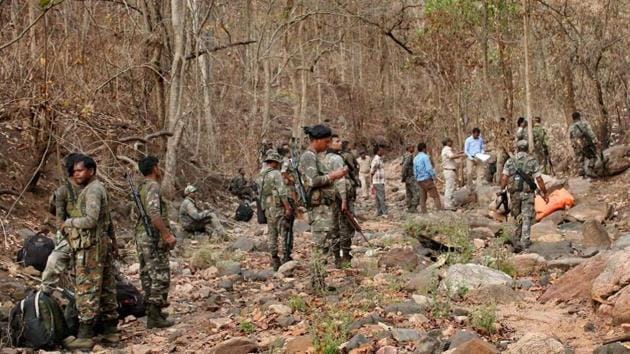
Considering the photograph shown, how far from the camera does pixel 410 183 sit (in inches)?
603

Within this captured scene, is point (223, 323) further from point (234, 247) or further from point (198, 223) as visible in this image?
point (198, 223)

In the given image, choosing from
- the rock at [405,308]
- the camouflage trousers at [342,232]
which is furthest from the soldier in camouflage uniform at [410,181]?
the rock at [405,308]

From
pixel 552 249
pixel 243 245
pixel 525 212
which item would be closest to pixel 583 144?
pixel 525 212

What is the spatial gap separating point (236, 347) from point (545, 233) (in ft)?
22.8

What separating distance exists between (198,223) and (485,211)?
5897 mm

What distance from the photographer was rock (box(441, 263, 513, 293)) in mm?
6945

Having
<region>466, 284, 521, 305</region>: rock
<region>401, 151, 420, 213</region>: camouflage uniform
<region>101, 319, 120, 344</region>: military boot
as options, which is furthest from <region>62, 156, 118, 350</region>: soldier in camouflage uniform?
<region>401, 151, 420, 213</region>: camouflage uniform

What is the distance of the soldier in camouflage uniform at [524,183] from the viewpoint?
993 cm

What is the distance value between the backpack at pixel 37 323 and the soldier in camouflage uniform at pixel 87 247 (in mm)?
179

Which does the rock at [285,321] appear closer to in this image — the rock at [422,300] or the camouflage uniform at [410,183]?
the rock at [422,300]

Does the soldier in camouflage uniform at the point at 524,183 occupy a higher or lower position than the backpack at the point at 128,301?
higher

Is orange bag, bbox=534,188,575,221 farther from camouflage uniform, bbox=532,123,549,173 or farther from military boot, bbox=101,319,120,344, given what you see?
military boot, bbox=101,319,120,344

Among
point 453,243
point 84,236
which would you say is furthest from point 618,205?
point 84,236

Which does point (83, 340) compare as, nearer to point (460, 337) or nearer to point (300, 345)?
point (300, 345)
